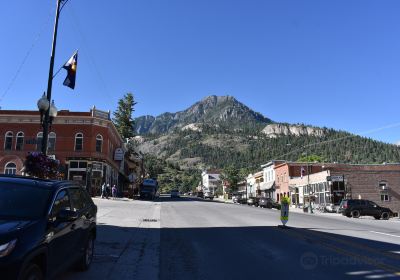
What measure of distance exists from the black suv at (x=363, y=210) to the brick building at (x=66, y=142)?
3102 cm

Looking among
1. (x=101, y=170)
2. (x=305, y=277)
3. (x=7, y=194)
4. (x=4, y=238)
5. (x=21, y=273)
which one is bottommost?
(x=305, y=277)

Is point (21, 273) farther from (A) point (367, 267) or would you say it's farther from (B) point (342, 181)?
(B) point (342, 181)

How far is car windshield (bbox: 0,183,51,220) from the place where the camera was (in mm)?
5996

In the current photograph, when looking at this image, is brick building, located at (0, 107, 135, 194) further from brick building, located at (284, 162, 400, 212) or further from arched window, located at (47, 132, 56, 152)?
brick building, located at (284, 162, 400, 212)

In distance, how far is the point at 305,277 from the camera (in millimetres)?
8180

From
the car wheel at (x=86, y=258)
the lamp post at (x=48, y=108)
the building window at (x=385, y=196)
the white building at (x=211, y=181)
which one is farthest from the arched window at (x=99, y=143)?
the white building at (x=211, y=181)

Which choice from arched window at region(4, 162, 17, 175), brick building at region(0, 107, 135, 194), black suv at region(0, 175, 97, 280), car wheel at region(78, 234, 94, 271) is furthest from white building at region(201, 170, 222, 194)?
black suv at region(0, 175, 97, 280)

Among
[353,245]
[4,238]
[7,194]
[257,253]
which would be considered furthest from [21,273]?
[353,245]

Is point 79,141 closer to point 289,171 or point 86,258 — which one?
point 289,171

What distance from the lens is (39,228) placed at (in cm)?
570

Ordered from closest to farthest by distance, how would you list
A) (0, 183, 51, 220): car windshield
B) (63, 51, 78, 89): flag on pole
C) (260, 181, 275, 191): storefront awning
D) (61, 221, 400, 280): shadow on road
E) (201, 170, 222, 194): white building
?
(0, 183, 51, 220): car windshield
(61, 221, 400, 280): shadow on road
(63, 51, 78, 89): flag on pole
(260, 181, 275, 191): storefront awning
(201, 170, 222, 194): white building

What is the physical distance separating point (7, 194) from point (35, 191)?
400 mm

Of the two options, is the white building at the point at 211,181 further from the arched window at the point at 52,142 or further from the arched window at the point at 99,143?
the arched window at the point at 52,142

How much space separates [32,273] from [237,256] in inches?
243
